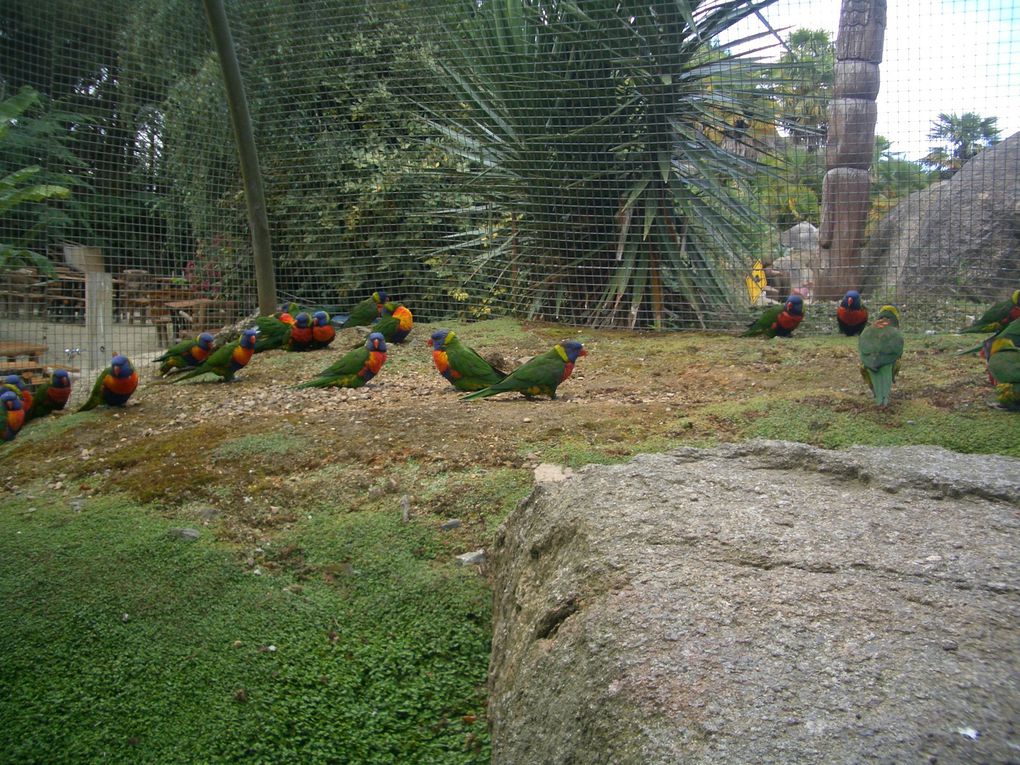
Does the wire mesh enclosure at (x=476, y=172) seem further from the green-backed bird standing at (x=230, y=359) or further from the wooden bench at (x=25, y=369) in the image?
the green-backed bird standing at (x=230, y=359)

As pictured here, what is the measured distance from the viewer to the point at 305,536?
3318mm

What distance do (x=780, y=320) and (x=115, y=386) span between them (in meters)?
4.57

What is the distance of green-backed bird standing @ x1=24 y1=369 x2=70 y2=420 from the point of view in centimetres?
554

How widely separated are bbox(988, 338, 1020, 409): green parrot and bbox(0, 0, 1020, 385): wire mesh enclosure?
2.67 m

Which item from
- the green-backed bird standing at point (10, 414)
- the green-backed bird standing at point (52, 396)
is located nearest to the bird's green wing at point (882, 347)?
the green-backed bird standing at point (10, 414)

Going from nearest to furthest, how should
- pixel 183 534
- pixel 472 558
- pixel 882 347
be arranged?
pixel 472 558, pixel 183 534, pixel 882 347

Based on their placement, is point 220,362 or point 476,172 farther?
point 476,172

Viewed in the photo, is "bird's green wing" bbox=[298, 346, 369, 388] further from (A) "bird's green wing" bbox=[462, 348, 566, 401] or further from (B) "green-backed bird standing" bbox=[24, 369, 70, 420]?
(B) "green-backed bird standing" bbox=[24, 369, 70, 420]

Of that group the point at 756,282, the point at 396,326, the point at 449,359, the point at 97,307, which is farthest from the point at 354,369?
the point at 97,307

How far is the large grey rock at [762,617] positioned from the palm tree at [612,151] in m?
4.56

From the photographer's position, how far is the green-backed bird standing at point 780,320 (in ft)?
21.1

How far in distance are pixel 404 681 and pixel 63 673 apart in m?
1.04

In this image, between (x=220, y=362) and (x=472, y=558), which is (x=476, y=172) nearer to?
(x=220, y=362)

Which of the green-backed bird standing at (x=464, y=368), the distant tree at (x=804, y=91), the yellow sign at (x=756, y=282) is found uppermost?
the distant tree at (x=804, y=91)
